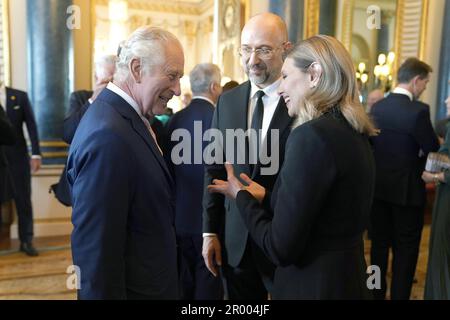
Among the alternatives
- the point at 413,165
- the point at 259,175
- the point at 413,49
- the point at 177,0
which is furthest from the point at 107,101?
the point at 177,0

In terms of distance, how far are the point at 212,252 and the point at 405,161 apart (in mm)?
1862

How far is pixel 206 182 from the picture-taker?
6.88 ft

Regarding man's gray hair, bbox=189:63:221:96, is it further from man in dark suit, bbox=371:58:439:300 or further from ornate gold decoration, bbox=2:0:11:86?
ornate gold decoration, bbox=2:0:11:86

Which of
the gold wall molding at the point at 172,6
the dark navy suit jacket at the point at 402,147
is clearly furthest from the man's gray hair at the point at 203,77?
the gold wall molding at the point at 172,6

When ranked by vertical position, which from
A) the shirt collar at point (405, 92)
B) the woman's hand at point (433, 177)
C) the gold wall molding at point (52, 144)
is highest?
the shirt collar at point (405, 92)

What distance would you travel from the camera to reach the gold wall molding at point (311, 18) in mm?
5504

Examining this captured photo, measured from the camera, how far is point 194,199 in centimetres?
292

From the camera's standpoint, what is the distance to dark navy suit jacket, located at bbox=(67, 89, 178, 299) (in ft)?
3.78

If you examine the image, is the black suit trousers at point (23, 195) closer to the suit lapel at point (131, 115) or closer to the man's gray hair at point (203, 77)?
the man's gray hair at point (203, 77)

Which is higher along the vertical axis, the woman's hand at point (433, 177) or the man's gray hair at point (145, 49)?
the man's gray hair at point (145, 49)

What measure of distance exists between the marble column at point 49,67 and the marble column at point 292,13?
2.58 m

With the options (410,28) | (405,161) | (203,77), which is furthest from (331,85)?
(410,28)

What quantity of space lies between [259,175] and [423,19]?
5.76 m

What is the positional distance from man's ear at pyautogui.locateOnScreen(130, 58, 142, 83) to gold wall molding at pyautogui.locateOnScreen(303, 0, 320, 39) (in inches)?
181
